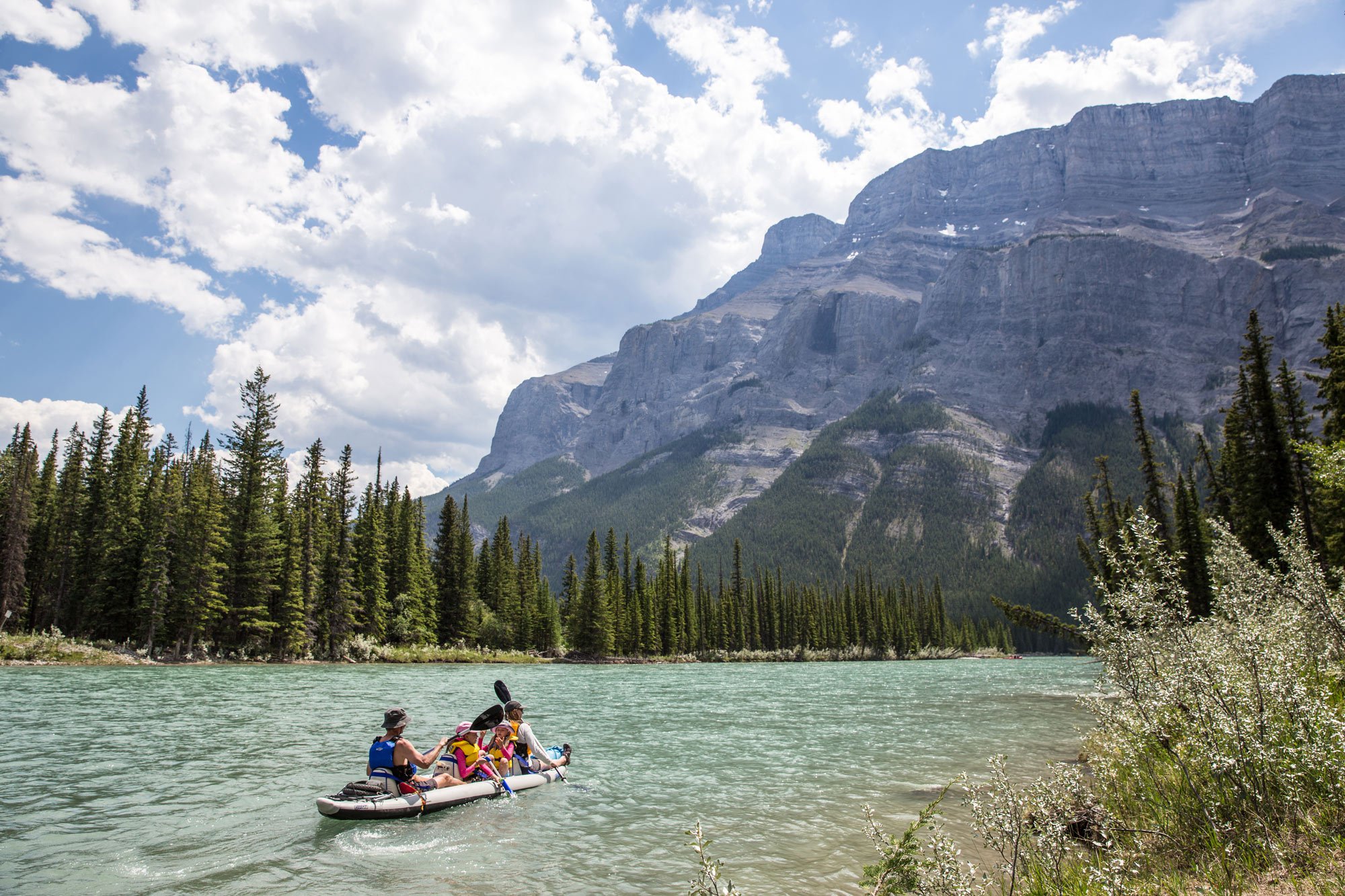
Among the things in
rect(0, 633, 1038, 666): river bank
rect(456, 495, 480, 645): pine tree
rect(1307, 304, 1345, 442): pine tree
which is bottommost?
rect(0, 633, 1038, 666): river bank

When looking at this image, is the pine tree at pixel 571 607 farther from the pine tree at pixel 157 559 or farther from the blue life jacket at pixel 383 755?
the blue life jacket at pixel 383 755

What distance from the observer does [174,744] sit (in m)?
A: 20.9

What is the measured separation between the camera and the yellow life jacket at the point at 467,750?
17.3 m

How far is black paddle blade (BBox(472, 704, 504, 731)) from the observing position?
63.5 ft

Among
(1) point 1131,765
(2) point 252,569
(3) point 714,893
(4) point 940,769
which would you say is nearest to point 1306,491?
(4) point 940,769

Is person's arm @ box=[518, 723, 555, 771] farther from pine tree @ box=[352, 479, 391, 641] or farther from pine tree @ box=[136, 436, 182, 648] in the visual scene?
pine tree @ box=[352, 479, 391, 641]

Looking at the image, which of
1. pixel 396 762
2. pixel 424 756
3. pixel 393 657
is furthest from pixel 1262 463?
pixel 393 657

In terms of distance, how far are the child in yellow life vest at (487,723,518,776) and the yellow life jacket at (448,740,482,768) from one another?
43 cm

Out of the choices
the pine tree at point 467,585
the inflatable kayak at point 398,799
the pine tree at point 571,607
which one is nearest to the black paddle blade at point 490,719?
the inflatable kayak at point 398,799

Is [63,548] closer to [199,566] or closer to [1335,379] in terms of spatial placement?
[199,566]

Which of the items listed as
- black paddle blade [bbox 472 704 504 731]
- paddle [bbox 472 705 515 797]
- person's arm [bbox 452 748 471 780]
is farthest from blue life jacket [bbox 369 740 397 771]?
black paddle blade [bbox 472 704 504 731]

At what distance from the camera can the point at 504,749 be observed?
1845 centimetres

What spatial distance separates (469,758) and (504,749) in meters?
1.24

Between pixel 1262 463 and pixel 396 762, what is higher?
pixel 1262 463
